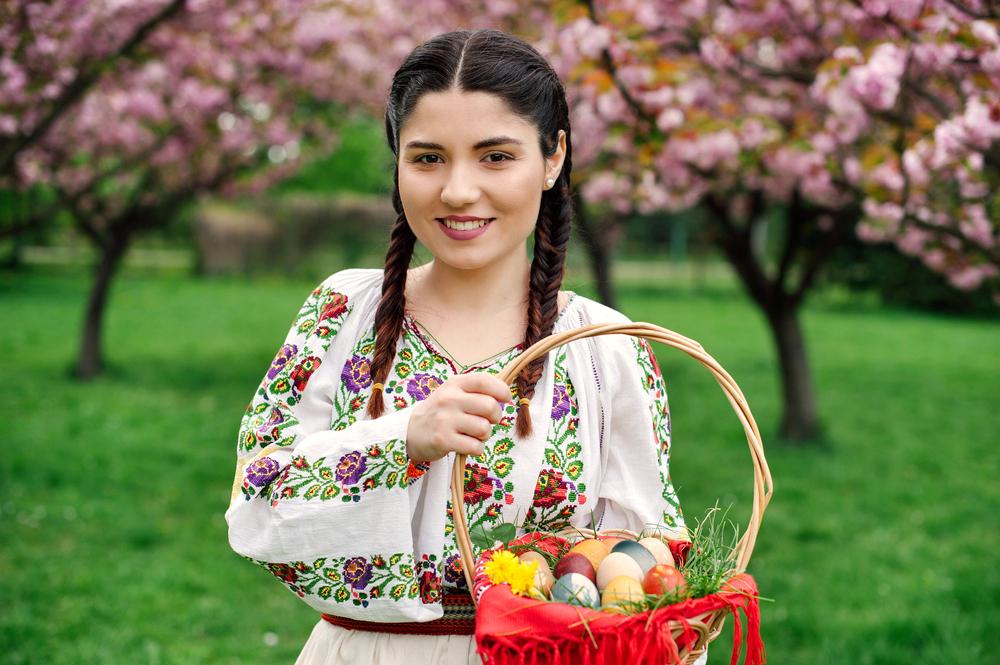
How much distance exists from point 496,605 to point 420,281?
665 millimetres

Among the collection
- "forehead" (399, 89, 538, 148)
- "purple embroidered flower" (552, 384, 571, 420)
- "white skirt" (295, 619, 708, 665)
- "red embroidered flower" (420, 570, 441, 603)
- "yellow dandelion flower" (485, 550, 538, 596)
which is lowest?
"white skirt" (295, 619, 708, 665)

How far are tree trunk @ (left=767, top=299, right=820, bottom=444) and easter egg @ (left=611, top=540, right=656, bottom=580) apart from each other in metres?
5.64

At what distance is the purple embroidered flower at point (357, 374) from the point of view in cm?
162

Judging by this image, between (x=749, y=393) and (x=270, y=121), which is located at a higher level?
(x=270, y=121)

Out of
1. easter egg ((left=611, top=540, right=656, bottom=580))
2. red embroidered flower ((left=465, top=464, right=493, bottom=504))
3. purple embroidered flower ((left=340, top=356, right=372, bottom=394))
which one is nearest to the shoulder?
purple embroidered flower ((left=340, top=356, right=372, bottom=394))

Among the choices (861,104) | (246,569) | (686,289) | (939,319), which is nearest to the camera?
(861,104)

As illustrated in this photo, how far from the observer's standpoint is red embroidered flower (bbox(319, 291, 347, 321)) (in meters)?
1.66

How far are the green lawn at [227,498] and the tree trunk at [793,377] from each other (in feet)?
0.67

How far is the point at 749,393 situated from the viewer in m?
9.23

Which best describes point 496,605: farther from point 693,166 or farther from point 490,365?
point 693,166

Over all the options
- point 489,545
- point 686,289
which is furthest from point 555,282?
point 686,289

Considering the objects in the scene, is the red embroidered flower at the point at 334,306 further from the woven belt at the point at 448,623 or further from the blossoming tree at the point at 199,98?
the blossoming tree at the point at 199,98

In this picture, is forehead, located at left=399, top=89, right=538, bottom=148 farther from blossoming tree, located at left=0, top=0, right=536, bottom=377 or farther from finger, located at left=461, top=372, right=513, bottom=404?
blossoming tree, located at left=0, top=0, right=536, bottom=377

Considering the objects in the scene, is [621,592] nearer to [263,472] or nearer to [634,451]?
[634,451]
